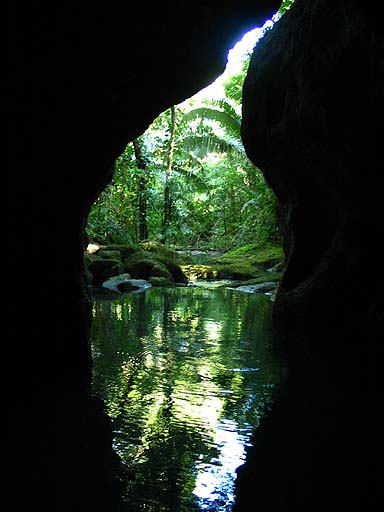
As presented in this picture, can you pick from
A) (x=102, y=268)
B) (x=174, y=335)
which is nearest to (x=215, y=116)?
(x=102, y=268)

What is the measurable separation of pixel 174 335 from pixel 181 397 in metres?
2.32

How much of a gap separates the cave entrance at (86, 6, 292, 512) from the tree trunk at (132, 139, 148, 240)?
0.14 feet

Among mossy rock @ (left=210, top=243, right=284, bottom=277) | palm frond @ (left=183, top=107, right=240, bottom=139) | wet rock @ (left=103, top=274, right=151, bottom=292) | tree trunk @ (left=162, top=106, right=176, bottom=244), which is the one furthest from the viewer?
palm frond @ (left=183, top=107, right=240, bottom=139)

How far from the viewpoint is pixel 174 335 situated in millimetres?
5820

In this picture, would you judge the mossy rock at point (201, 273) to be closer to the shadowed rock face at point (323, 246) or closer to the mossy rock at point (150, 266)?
the mossy rock at point (150, 266)

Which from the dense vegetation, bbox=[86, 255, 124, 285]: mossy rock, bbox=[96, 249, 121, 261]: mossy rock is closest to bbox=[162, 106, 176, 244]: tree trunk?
the dense vegetation

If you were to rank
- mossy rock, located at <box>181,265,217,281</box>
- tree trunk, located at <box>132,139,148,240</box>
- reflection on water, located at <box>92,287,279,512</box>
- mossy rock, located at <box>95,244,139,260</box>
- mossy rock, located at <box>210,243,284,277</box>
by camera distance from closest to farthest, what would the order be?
reflection on water, located at <box>92,287,279,512</box> < mossy rock, located at <box>95,244,139,260</box> < mossy rock, located at <box>181,265,217,281</box> < mossy rock, located at <box>210,243,284,277</box> < tree trunk, located at <box>132,139,148,240</box>

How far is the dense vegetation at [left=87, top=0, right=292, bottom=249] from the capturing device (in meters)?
17.2

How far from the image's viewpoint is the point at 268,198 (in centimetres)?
1619

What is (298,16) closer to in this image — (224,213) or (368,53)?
(368,53)

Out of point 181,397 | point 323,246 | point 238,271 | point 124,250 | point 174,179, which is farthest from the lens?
point 174,179

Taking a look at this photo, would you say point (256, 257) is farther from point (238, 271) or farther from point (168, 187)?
point (168, 187)

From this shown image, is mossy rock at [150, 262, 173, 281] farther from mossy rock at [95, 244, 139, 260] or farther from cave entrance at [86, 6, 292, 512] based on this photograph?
mossy rock at [95, 244, 139, 260]

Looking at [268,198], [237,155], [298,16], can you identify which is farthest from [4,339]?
[237,155]
